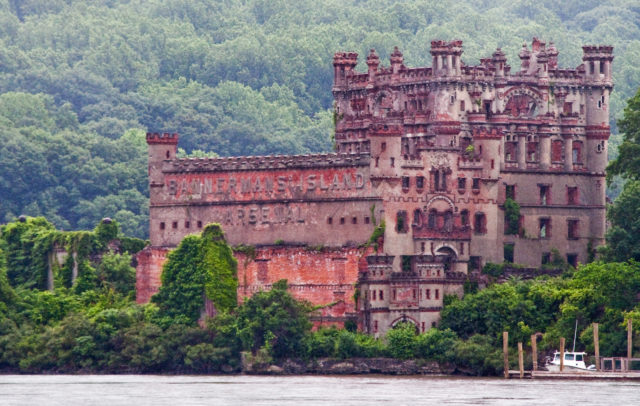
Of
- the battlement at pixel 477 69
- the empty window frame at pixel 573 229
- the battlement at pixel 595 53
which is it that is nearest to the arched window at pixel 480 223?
the empty window frame at pixel 573 229

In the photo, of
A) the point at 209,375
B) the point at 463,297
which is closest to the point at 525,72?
the point at 463,297

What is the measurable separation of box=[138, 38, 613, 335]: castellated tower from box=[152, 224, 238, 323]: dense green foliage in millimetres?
1639

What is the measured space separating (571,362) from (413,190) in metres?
15.5

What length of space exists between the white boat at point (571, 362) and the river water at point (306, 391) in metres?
2.29

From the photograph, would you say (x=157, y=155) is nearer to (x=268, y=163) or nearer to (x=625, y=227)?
(x=268, y=163)

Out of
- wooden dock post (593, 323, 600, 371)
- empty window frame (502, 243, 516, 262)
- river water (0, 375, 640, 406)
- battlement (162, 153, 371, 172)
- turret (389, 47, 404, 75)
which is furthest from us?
turret (389, 47, 404, 75)

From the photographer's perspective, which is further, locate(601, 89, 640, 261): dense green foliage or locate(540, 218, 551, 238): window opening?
locate(540, 218, 551, 238): window opening

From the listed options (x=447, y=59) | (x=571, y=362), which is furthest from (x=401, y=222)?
(x=571, y=362)

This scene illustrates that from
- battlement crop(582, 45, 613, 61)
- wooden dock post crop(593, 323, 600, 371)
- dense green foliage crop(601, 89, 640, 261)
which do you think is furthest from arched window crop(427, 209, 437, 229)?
battlement crop(582, 45, 613, 61)

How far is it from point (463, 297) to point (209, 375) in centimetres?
1422

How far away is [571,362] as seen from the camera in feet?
461

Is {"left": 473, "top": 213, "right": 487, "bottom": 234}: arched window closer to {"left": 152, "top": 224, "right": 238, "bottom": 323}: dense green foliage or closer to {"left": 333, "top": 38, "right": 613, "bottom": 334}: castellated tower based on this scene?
{"left": 333, "top": 38, "right": 613, "bottom": 334}: castellated tower

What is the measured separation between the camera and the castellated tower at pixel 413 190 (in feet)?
493

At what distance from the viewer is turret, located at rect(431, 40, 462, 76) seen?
514ft
